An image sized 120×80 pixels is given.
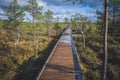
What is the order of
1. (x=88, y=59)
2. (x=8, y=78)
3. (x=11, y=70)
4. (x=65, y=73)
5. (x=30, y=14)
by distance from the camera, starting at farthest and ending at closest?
(x=30, y=14) → (x=88, y=59) → (x=11, y=70) → (x=8, y=78) → (x=65, y=73)

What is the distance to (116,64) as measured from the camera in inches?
970

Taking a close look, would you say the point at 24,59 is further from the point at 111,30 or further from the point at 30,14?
the point at 111,30

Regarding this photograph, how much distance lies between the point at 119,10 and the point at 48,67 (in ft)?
Answer: 107

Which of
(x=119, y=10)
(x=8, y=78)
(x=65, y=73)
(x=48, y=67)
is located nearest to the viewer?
(x=65, y=73)

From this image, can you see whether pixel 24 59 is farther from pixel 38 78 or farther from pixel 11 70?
pixel 38 78

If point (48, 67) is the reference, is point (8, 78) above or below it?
below

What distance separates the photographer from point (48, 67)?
59.5 ft

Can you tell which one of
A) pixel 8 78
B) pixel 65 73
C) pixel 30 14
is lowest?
pixel 8 78

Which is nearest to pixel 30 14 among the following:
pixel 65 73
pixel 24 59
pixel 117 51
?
pixel 24 59

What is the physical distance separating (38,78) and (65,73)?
7.79ft

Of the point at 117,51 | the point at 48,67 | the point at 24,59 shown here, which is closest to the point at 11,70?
the point at 24,59

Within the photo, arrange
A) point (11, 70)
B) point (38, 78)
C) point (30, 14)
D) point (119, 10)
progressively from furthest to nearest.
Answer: point (119, 10) → point (30, 14) → point (11, 70) → point (38, 78)

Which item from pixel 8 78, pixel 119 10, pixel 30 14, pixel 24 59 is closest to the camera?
pixel 8 78

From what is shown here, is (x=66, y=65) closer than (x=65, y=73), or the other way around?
(x=65, y=73)
